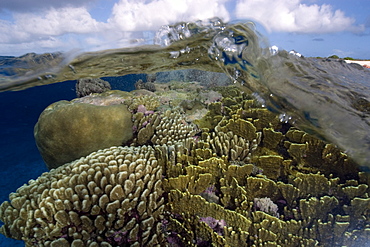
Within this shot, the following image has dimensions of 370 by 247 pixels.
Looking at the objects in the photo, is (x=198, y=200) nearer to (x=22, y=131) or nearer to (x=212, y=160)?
(x=212, y=160)

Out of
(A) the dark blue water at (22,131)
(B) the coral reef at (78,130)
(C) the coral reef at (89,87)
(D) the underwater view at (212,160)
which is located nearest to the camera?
(D) the underwater view at (212,160)

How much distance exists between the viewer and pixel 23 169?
20297mm

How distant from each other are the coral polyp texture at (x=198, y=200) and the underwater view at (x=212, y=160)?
0.07ft

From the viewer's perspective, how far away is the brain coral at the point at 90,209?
298 centimetres

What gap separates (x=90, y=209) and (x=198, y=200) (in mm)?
1750

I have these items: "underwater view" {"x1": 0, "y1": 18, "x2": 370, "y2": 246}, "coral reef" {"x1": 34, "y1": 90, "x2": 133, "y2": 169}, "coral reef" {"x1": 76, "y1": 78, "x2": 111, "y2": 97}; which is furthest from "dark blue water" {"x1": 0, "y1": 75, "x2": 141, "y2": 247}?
"coral reef" {"x1": 34, "y1": 90, "x2": 133, "y2": 169}

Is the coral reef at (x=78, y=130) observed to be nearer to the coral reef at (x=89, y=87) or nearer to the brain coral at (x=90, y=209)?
the brain coral at (x=90, y=209)

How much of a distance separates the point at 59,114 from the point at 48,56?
13.0ft

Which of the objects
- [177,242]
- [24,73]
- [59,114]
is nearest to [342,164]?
[177,242]

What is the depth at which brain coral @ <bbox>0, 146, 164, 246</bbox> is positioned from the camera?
9.77 feet

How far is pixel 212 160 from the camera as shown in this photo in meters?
4.04

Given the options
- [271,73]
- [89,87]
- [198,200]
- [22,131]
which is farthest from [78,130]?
[22,131]

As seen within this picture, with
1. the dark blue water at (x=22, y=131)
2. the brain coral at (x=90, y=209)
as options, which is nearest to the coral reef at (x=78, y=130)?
the brain coral at (x=90, y=209)

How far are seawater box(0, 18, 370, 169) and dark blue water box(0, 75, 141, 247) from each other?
669cm
